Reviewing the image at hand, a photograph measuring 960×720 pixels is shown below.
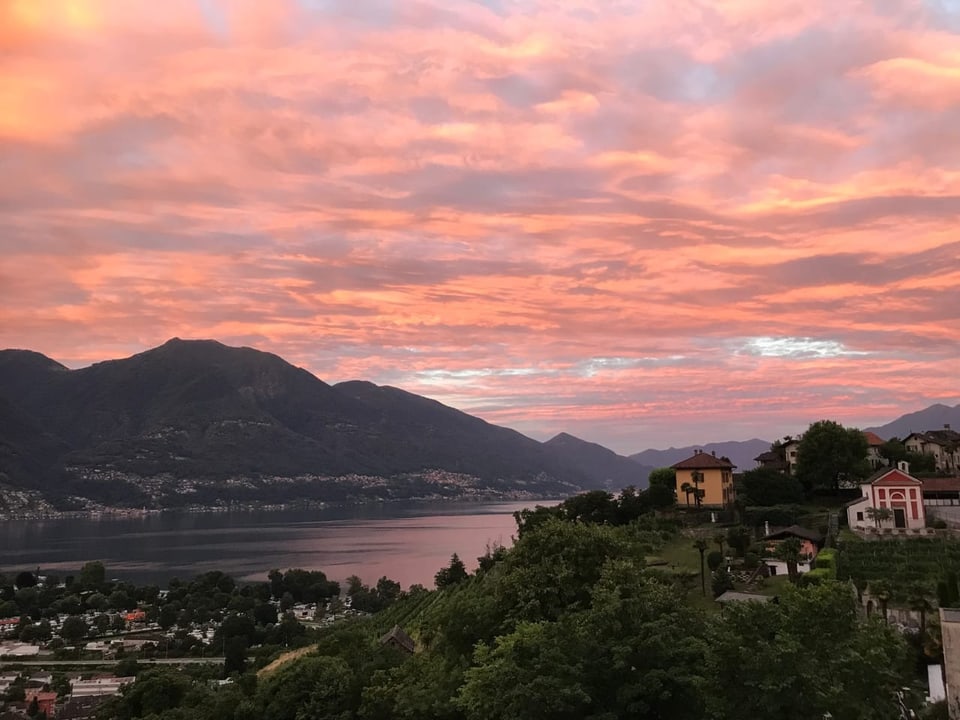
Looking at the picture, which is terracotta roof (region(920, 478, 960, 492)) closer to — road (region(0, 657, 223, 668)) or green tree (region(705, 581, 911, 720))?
green tree (region(705, 581, 911, 720))

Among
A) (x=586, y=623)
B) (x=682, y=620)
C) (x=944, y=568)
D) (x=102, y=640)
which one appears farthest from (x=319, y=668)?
(x=102, y=640)

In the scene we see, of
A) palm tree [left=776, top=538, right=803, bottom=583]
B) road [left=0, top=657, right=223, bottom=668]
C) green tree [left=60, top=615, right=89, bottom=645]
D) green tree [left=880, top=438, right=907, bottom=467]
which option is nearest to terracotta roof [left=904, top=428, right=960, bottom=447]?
green tree [left=880, top=438, right=907, bottom=467]

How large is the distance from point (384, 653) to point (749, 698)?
17.9m

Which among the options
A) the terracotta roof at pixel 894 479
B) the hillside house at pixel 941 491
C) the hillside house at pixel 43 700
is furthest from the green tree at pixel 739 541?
the hillside house at pixel 43 700

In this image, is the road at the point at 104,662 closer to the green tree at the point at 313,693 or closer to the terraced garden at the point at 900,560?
the green tree at the point at 313,693

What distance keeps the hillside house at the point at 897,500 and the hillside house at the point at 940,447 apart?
21.2 meters

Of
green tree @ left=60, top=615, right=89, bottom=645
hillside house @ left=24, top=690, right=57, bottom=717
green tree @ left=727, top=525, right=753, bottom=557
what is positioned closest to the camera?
green tree @ left=727, top=525, right=753, bottom=557

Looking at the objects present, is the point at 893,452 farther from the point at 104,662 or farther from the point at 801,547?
the point at 104,662

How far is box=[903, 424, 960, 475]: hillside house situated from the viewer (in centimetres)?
6406

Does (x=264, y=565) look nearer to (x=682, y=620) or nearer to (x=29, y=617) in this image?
(x=29, y=617)

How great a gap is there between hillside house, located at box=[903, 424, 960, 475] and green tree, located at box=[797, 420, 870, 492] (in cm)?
920

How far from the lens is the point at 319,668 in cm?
2689

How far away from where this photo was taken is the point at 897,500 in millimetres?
43625

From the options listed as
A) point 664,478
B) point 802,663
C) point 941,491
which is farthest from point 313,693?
point 664,478
